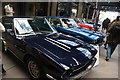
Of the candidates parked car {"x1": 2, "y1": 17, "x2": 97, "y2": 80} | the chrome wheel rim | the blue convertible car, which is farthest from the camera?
the blue convertible car

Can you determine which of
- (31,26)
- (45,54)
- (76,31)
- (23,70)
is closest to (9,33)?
(31,26)

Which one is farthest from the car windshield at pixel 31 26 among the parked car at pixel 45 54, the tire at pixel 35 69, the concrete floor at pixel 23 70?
the concrete floor at pixel 23 70

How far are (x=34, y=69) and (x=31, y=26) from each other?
1348 mm

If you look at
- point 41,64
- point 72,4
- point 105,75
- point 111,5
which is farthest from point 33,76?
point 72,4

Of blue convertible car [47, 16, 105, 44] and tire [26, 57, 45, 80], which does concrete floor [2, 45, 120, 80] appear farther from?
blue convertible car [47, 16, 105, 44]

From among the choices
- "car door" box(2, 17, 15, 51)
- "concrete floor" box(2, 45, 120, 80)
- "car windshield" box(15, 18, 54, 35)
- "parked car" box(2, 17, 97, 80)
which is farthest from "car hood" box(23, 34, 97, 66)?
"concrete floor" box(2, 45, 120, 80)

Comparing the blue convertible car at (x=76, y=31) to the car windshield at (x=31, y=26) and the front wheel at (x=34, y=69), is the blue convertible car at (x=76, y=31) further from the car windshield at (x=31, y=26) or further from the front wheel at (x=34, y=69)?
the front wheel at (x=34, y=69)

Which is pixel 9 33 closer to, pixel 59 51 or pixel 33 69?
pixel 33 69

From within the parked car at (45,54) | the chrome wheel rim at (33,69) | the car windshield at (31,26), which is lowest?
the chrome wheel rim at (33,69)

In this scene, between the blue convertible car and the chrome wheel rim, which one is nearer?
the chrome wheel rim

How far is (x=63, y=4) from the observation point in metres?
14.8

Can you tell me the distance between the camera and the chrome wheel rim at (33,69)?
2.35 meters

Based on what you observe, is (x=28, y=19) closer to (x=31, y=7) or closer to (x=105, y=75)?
(x=105, y=75)

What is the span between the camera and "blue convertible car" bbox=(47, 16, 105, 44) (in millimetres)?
4456
